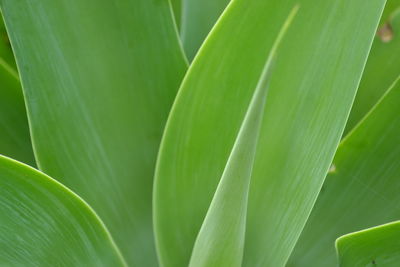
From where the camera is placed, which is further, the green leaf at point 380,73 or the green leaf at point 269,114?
the green leaf at point 380,73

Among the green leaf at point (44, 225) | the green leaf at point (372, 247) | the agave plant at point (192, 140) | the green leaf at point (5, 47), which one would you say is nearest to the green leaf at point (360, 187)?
the agave plant at point (192, 140)

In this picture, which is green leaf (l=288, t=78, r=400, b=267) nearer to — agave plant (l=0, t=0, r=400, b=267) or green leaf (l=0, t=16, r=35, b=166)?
agave plant (l=0, t=0, r=400, b=267)

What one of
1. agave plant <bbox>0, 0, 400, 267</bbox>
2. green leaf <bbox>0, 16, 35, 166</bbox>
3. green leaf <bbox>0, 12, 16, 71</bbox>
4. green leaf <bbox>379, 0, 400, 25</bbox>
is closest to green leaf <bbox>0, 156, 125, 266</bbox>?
agave plant <bbox>0, 0, 400, 267</bbox>

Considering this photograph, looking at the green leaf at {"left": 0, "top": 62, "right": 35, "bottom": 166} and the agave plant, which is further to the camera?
the green leaf at {"left": 0, "top": 62, "right": 35, "bottom": 166}

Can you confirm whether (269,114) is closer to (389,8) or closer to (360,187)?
(360,187)

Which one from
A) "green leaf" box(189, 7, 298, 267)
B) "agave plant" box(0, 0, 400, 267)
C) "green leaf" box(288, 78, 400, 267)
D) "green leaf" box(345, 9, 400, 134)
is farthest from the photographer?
"green leaf" box(345, 9, 400, 134)

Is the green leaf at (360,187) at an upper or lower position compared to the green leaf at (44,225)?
lower

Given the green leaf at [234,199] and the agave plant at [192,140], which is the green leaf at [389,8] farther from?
the green leaf at [234,199]
